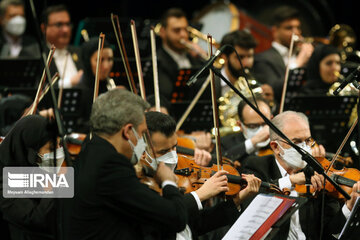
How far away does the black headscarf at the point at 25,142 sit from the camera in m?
3.67

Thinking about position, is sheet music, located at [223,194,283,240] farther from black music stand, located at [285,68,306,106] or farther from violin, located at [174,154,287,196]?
black music stand, located at [285,68,306,106]

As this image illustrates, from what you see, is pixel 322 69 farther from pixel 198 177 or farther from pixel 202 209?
pixel 202 209

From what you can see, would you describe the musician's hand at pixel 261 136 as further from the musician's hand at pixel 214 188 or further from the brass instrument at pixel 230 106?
the musician's hand at pixel 214 188

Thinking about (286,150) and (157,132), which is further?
(286,150)

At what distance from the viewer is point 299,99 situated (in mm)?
5836

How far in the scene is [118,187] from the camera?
9.77ft

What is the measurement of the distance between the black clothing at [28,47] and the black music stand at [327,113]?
8.86 feet

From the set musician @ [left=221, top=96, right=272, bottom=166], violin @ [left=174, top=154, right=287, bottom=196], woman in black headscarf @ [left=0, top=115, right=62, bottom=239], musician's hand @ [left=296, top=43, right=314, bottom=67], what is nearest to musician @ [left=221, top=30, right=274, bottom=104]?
musician's hand @ [left=296, top=43, right=314, bottom=67]

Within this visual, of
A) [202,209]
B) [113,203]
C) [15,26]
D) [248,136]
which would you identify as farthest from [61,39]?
[113,203]

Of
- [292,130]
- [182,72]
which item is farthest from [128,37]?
[292,130]

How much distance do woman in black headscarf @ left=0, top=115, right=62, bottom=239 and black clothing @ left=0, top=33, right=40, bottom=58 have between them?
10.4 feet

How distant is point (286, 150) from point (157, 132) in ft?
3.11

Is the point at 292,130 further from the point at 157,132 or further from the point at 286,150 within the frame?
the point at 157,132

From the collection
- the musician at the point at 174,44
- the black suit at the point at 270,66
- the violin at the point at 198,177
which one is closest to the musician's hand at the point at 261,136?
the violin at the point at 198,177
